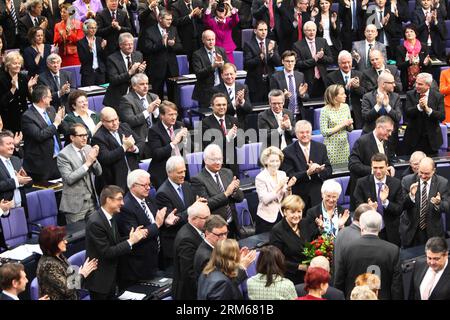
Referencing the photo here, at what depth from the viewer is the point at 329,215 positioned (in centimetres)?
885

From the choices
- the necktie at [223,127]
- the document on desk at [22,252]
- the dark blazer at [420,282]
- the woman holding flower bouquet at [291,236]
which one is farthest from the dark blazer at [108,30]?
the dark blazer at [420,282]

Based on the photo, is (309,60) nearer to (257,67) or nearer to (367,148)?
(257,67)

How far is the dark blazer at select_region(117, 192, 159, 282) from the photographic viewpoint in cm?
876

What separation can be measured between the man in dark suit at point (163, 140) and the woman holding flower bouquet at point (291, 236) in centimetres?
215

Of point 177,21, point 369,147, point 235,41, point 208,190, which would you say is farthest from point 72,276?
point 235,41

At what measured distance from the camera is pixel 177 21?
13602 mm

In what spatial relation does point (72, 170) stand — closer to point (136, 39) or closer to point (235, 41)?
point (136, 39)

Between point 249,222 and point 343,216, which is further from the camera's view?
point 249,222

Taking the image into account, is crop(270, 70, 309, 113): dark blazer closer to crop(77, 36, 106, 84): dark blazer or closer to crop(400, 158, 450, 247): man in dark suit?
crop(77, 36, 106, 84): dark blazer

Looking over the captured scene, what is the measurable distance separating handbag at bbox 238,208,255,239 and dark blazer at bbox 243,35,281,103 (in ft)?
11.0

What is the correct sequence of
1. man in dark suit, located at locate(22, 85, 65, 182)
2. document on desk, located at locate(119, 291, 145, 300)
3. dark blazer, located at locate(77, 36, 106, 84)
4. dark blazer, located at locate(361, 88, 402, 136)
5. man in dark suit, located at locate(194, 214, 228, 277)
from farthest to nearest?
dark blazer, located at locate(77, 36, 106, 84) < dark blazer, located at locate(361, 88, 402, 136) < man in dark suit, located at locate(22, 85, 65, 182) < document on desk, located at locate(119, 291, 145, 300) < man in dark suit, located at locate(194, 214, 228, 277)

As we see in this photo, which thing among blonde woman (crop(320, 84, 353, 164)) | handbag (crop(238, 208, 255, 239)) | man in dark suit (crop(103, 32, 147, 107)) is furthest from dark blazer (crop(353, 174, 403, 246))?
man in dark suit (crop(103, 32, 147, 107))

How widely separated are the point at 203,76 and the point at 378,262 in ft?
16.6

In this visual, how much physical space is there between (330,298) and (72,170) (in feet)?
11.4
